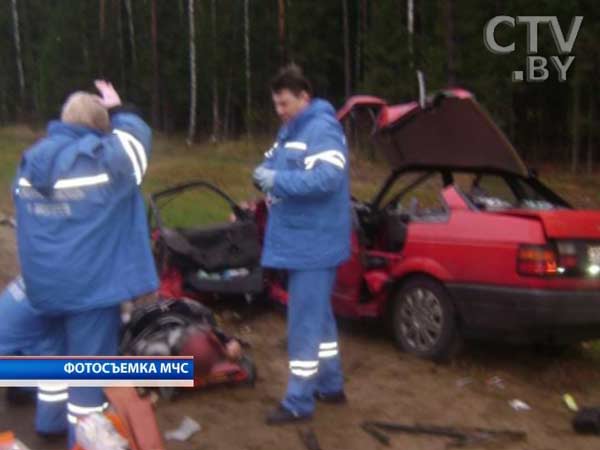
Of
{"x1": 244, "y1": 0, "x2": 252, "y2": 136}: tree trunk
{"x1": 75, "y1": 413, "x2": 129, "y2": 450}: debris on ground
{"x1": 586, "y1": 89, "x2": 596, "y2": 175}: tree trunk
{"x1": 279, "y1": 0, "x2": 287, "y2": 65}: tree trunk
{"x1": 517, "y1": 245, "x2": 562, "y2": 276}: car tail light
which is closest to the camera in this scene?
{"x1": 75, "y1": 413, "x2": 129, "y2": 450}: debris on ground

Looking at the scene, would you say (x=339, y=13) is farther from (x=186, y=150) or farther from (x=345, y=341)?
(x=345, y=341)

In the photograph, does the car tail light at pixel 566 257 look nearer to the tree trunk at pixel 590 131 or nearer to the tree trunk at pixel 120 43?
the tree trunk at pixel 590 131

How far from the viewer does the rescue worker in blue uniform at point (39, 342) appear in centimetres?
500

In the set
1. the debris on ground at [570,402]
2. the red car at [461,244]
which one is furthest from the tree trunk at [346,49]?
the debris on ground at [570,402]

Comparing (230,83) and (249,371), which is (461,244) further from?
(230,83)

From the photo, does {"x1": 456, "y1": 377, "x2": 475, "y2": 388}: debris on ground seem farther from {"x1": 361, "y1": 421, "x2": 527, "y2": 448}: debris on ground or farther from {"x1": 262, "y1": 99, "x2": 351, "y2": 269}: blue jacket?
{"x1": 262, "y1": 99, "x2": 351, "y2": 269}: blue jacket

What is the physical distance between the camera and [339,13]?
38.6 m

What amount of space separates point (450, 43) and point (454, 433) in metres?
21.9

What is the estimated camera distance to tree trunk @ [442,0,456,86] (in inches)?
1004

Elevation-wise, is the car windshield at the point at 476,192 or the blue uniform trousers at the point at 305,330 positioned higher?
the car windshield at the point at 476,192

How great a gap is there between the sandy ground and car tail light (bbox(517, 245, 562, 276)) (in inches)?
31.8

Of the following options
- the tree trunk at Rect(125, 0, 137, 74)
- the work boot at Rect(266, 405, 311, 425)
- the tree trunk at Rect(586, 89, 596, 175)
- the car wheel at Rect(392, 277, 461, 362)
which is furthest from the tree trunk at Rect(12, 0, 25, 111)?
the work boot at Rect(266, 405, 311, 425)

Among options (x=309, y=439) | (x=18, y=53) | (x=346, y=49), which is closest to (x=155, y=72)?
(x=346, y=49)

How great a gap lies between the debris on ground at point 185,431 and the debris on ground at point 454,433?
94cm
